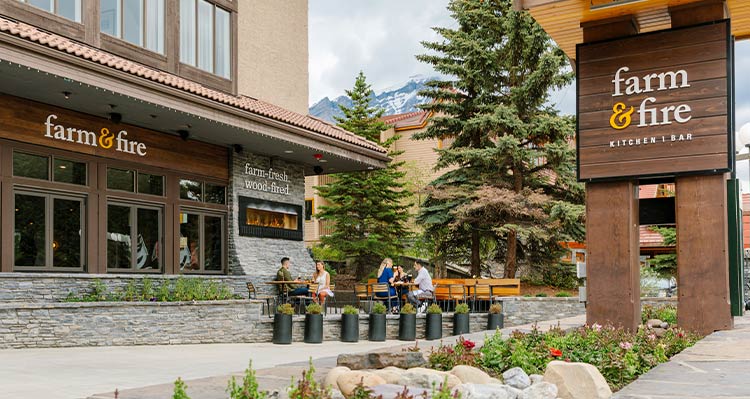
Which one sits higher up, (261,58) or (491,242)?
(261,58)

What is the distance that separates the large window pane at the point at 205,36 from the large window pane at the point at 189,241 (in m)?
3.59

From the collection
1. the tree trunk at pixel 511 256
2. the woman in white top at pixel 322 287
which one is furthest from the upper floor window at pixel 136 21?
the tree trunk at pixel 511 256

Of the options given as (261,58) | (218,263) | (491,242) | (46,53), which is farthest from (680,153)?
(491,242)

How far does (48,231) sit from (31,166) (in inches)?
49.4

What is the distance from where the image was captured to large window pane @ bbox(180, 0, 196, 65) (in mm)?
18359

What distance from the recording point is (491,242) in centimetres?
2633

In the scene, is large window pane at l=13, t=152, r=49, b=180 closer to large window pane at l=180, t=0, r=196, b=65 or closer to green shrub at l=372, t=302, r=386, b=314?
large window pane at l=180, t=0, r=196, b=65

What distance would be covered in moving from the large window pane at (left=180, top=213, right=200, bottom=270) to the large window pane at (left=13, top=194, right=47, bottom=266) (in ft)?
13.0

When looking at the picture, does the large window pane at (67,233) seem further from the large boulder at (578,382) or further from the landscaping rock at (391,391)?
the large boulder at (578,382)

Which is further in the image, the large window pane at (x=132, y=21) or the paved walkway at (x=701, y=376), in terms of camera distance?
the large window pane at (x=132, y=21)

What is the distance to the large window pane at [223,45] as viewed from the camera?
64.0 ft

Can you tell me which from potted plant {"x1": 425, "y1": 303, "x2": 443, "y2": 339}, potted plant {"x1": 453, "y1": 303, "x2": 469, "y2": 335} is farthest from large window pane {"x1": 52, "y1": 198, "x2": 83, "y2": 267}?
potted plant {"x1": 453, "y1": 303, "x2": 469, "y2": 335}

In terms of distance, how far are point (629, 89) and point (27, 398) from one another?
7.43 m

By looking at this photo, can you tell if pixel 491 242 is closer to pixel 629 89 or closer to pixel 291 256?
pixel 291 256
